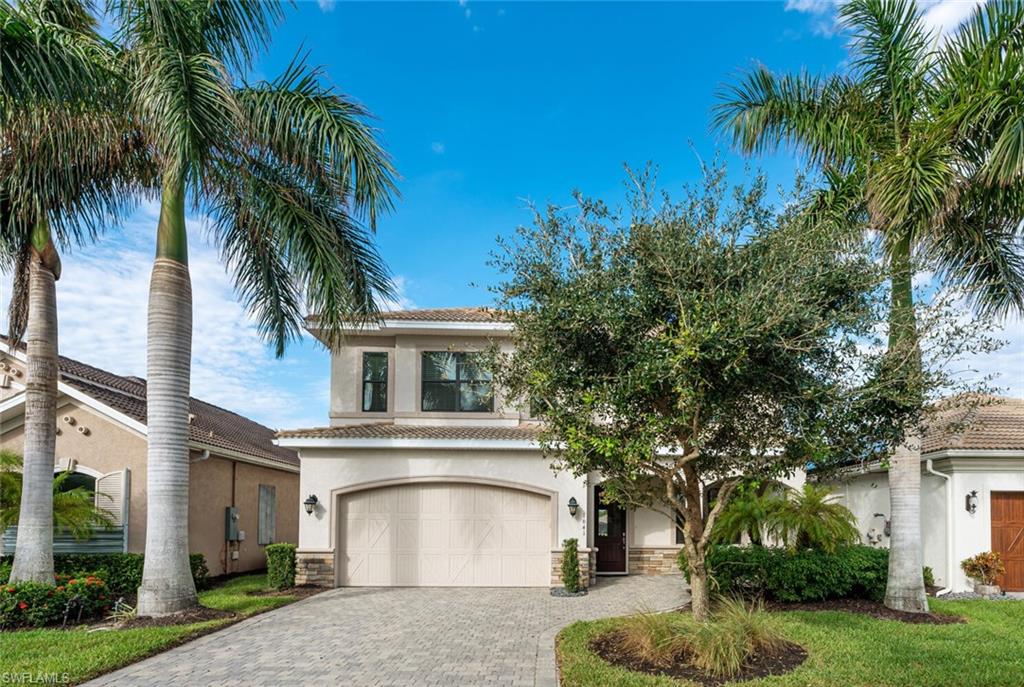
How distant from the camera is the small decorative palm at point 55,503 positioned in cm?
1195

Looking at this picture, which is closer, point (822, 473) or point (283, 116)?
point (822, 473)

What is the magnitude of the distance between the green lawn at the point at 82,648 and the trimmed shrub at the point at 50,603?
0.53 metres

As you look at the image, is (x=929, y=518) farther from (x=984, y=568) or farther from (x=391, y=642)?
(x=391, y=642)

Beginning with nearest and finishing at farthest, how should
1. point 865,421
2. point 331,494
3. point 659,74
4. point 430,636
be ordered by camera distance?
point 865,421 → point 430,636 → point 659,74 → point 331,494

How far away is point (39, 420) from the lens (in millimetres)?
11047

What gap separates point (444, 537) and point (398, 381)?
3636 mm

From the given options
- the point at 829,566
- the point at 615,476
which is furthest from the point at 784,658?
the point at 829,566

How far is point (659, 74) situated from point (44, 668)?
13258 millimetres

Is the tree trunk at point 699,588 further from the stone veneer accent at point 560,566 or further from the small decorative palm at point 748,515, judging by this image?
the stone veneer accent at point 560,566

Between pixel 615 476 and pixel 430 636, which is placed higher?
pixel 615 476

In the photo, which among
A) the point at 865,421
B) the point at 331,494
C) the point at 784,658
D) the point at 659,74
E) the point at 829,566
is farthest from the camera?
the point at 331,494

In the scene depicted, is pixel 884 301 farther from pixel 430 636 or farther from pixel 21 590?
pixel 21 590

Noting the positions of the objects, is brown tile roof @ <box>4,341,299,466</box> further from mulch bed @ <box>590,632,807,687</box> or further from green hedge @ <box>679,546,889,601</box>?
green hedge @ <box>679,546,889,601</box>

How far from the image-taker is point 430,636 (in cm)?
917
